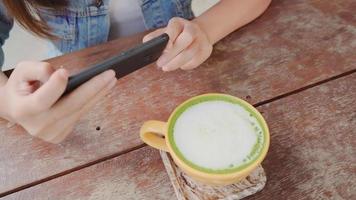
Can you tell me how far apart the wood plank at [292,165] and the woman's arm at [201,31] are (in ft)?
0.43

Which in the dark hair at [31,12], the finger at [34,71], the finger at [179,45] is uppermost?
the finger at [34,71]

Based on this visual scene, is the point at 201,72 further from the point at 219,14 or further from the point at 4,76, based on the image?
the point at 4,76

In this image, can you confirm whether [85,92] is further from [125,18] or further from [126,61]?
[125,18]

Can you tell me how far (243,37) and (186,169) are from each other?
33 cm

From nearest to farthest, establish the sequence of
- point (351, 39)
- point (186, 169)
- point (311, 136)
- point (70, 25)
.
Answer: point (186, 169)
point (311, 136)
point (351, 39)
point (70, 25)

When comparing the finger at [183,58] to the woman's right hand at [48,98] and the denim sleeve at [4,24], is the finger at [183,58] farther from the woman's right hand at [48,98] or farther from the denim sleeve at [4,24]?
the denim sleeve at [4,24]

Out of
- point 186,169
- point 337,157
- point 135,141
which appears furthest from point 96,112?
point 337,157

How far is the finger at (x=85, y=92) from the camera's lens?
437mm

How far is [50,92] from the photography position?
16.5 inches

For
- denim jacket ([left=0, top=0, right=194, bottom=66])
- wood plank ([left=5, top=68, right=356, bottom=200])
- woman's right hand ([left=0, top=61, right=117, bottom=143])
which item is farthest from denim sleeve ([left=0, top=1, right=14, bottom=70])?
wood plank ([left=5, top=68, right=356, bottom=200])

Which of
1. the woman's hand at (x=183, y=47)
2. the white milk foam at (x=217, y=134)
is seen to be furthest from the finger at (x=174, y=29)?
the white milk foam at (x=217, y=134)

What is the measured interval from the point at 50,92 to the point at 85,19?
376mm

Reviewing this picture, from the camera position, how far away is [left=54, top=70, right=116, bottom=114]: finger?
0.44m

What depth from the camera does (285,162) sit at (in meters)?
0.50
